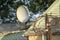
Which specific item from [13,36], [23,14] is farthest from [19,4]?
[23,14]

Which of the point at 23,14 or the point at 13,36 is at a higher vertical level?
the point at 23,14

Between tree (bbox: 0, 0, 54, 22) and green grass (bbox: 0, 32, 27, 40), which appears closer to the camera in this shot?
green grass (bbox: 0, 32, 27, 40)

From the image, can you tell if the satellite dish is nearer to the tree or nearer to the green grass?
the green grass

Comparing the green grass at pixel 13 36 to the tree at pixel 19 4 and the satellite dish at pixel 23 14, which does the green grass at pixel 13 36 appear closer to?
the satellite dish at pixel 23 14

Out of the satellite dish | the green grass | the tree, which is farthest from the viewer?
the tree

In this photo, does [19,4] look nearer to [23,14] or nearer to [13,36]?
[13,36]

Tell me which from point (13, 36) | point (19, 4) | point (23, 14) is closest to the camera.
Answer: point (23, 14)

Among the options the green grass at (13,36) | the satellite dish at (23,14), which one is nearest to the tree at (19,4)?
the green grass at (13,36)

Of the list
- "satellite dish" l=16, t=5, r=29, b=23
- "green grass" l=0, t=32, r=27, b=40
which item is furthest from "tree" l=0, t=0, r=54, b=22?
"satellite dish" l=16, t=5, r=29, b=23

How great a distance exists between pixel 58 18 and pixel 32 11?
13.9 meters

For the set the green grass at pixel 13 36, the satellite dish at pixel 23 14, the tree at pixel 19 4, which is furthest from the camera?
the tree at pixel 19 4

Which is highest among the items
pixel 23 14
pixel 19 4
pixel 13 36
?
pixel 23 14

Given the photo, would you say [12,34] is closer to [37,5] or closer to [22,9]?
[22,9]

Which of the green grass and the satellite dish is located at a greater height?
the satellite dish
